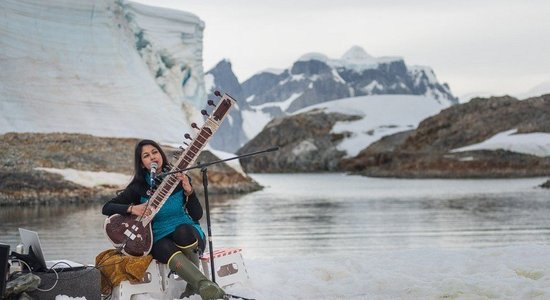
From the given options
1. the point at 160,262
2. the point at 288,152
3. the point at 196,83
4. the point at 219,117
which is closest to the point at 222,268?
the point at 160,262

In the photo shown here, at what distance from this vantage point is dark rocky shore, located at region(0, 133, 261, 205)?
26.6 m

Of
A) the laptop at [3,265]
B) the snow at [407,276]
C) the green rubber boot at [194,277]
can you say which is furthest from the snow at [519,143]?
the laptop at [3,265]

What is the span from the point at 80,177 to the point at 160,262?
2196 cm

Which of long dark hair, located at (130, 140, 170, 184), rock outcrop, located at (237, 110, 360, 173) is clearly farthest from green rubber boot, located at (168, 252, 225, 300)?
rock outcrop, located at (237, 110, 360, 173)

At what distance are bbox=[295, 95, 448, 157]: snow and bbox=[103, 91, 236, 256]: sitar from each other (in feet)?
243

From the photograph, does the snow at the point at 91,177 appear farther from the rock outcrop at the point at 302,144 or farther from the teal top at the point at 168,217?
the rock outcrop at the point at 302,144

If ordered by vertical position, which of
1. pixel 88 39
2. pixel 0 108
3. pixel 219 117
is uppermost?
pixel 88 39

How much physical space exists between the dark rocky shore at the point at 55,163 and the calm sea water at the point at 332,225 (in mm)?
2286

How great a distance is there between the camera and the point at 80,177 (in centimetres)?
2767

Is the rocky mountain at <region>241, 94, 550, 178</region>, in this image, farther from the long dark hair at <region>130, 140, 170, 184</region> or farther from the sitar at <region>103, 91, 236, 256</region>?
the sitar at <region>103, 91, 236, 256</region>

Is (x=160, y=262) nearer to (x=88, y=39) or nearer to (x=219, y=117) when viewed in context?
(x=219, y=117)

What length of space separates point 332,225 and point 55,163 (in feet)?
43.3

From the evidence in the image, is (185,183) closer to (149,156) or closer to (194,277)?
(149,156)

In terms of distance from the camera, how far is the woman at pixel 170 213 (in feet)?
20.2
